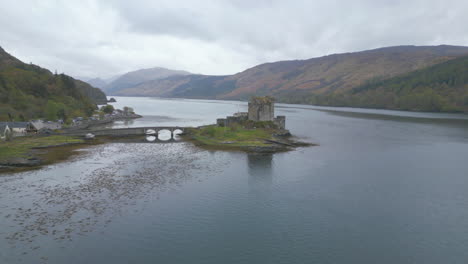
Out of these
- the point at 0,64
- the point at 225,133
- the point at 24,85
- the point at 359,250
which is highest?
the point at 0,64

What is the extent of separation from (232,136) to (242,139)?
11.6ft

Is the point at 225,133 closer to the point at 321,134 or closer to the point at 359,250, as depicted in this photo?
the point at 321,134

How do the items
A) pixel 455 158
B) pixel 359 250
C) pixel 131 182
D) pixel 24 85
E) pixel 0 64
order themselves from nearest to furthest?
pixel 359 250, pixel 131 182, pixel 455 158, pixel 24 85, pixel 0 64

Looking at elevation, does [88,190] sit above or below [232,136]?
below

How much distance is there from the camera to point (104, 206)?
3469 centimetres

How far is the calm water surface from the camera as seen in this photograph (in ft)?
84.7

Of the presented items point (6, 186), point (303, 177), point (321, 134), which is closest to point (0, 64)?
point (6, 186)

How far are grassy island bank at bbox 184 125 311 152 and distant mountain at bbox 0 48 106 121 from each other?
56188 mm

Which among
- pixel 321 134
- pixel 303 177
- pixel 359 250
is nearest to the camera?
Result: pixel 359 250

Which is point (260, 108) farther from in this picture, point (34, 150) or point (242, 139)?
point (34, 150)

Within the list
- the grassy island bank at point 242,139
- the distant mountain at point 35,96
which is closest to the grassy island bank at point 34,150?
the distant mountain at point 35,96

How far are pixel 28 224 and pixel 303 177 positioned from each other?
36.8 m

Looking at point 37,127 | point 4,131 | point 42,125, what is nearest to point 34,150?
point 4,131

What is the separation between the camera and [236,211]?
34.3m
